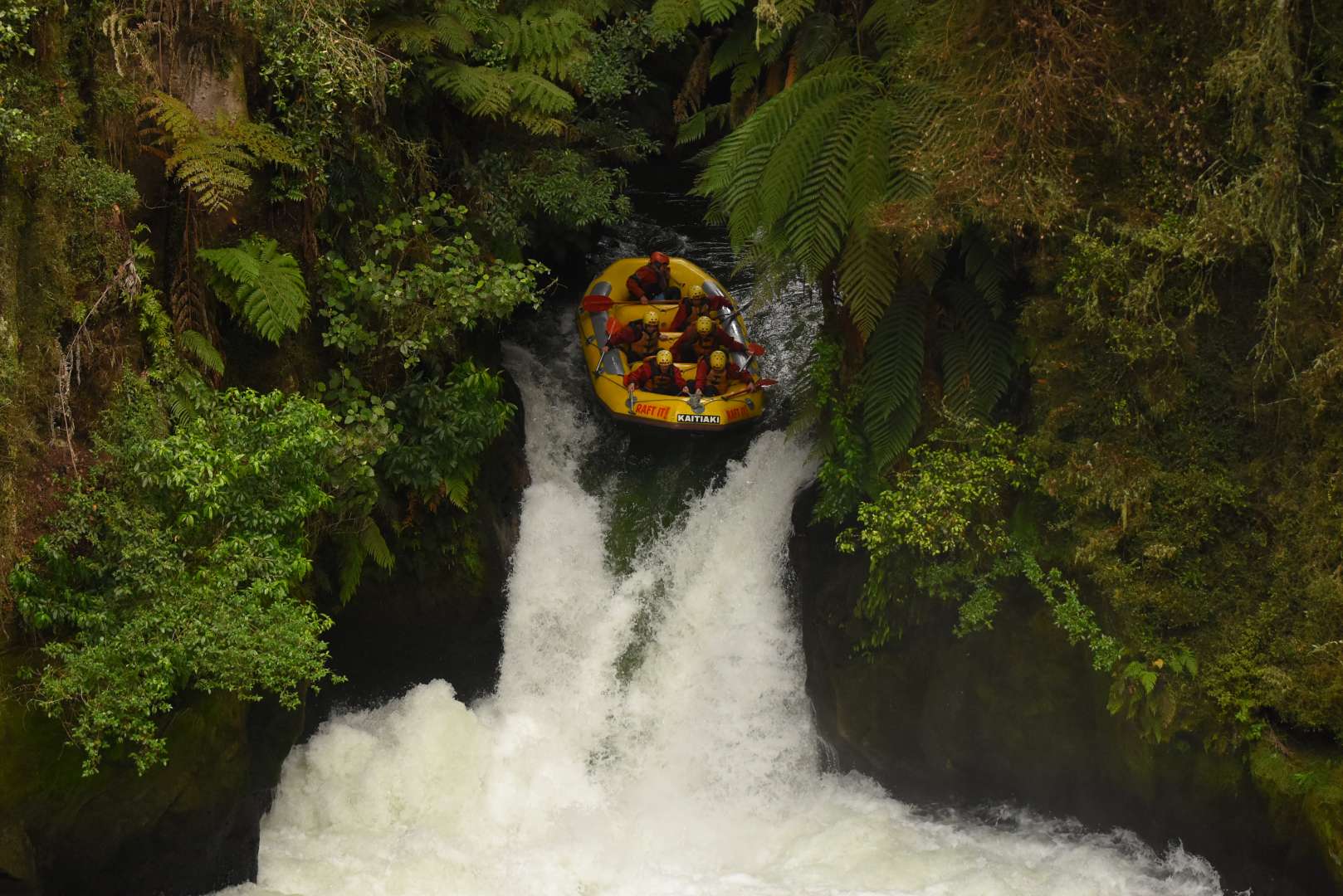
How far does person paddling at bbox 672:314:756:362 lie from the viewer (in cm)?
1118

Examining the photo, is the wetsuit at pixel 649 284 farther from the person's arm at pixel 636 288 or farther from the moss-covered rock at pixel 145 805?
the moss-covered rock at pixel 145 805

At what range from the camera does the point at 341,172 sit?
920 cm

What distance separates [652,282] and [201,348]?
5.09m

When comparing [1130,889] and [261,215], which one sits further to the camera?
[261,215]

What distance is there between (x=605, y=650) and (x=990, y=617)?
3109mm

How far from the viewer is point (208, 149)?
25.6ft

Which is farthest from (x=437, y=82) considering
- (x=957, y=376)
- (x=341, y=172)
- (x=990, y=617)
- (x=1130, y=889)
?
(x=1130, y=889)

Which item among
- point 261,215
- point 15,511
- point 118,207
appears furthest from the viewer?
point 261,215

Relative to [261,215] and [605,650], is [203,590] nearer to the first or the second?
[261,215]

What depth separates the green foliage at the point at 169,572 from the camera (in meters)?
6.68

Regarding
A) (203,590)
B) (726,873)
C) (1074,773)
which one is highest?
(203,590)

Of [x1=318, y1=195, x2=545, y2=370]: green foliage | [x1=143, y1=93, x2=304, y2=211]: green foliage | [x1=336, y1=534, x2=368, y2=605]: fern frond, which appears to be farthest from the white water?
A: [x1=143, y1=93, x2=304, y2=211]: green foliage

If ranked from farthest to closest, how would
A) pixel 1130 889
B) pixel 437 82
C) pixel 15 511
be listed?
pixel 437 82 → pixel 1130 889 → pixel 15 511

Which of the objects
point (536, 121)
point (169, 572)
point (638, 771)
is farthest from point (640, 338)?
point (169, 572)
